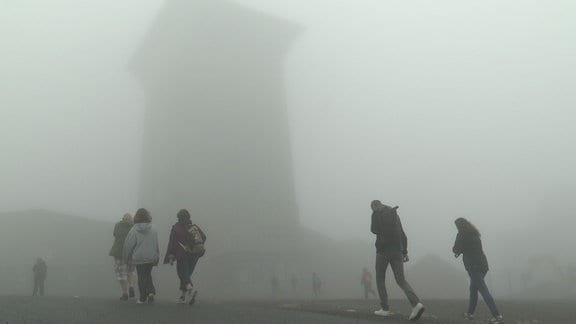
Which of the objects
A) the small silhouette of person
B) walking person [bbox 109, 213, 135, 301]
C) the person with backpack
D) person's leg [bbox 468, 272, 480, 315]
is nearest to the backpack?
the person with backpack

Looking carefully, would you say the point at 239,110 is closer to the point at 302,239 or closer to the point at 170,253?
the point at 302,239

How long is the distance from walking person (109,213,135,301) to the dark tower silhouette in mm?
29195

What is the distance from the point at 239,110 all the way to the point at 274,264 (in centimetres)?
2407

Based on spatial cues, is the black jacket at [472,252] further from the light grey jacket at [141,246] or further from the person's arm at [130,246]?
the person's arm at [130,246]

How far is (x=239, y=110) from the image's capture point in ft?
182

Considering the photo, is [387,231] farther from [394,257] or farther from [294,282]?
[294,282]

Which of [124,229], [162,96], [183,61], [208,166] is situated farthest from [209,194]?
[124,229]

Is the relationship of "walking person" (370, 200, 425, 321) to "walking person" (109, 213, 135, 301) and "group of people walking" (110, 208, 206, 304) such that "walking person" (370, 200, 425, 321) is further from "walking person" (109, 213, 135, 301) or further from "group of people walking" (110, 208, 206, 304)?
"walking person" (109, 213, 135, 301)

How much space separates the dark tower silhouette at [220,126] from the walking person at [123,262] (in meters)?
29.2

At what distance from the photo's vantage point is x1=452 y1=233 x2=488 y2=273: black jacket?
7.67 meters

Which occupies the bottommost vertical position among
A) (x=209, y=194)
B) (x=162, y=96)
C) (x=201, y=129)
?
(x=209, y=194)

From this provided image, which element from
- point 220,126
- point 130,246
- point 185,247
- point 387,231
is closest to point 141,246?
point 130,246

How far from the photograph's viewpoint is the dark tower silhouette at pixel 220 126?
45000mm

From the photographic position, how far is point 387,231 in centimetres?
691
